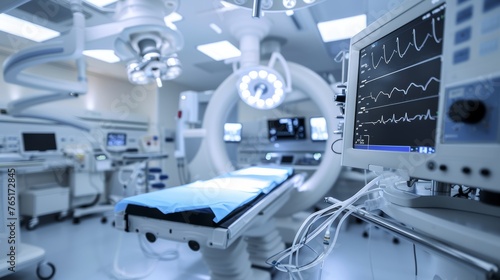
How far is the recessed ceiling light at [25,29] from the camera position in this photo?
147 cm

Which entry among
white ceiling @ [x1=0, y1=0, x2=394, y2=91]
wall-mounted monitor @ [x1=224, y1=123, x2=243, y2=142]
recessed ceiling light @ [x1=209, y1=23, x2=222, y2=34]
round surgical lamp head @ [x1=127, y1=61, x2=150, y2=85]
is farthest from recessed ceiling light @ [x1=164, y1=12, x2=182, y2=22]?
wall-mounted monitor @ [x1=224, y1=123, x2=243, y2=142]

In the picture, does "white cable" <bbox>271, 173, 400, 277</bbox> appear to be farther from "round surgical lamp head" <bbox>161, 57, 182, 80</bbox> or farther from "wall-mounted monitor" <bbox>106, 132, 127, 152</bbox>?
"wall-mounted monitor" <bbox>106, 132, 127, 152</bbox>

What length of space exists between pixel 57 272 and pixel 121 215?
1.19m

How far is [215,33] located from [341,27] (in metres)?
1.25

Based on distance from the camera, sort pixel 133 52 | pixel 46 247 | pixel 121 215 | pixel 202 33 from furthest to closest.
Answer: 1. pixel 202 33
2. pixel 46 247
3. pixel 133 52
4. pixel 121 215

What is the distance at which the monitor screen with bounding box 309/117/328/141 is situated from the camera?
2764 mm

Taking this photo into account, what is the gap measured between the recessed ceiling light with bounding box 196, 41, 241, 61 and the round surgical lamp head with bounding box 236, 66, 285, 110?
94 cm

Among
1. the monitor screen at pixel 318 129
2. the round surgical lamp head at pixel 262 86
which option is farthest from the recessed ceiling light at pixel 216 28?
the monitor screen at pixel 318 129

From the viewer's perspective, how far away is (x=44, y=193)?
2631 mm

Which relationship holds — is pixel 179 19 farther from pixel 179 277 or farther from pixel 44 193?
pixel 44 193

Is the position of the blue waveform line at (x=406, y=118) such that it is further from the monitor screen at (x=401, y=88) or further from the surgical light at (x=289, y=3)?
the surgical light at (x=289, y=3)

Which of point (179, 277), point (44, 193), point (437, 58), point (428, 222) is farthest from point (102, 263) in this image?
point (437, 58)

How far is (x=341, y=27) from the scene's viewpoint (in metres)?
2.37

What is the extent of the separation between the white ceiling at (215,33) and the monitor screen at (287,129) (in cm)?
89
